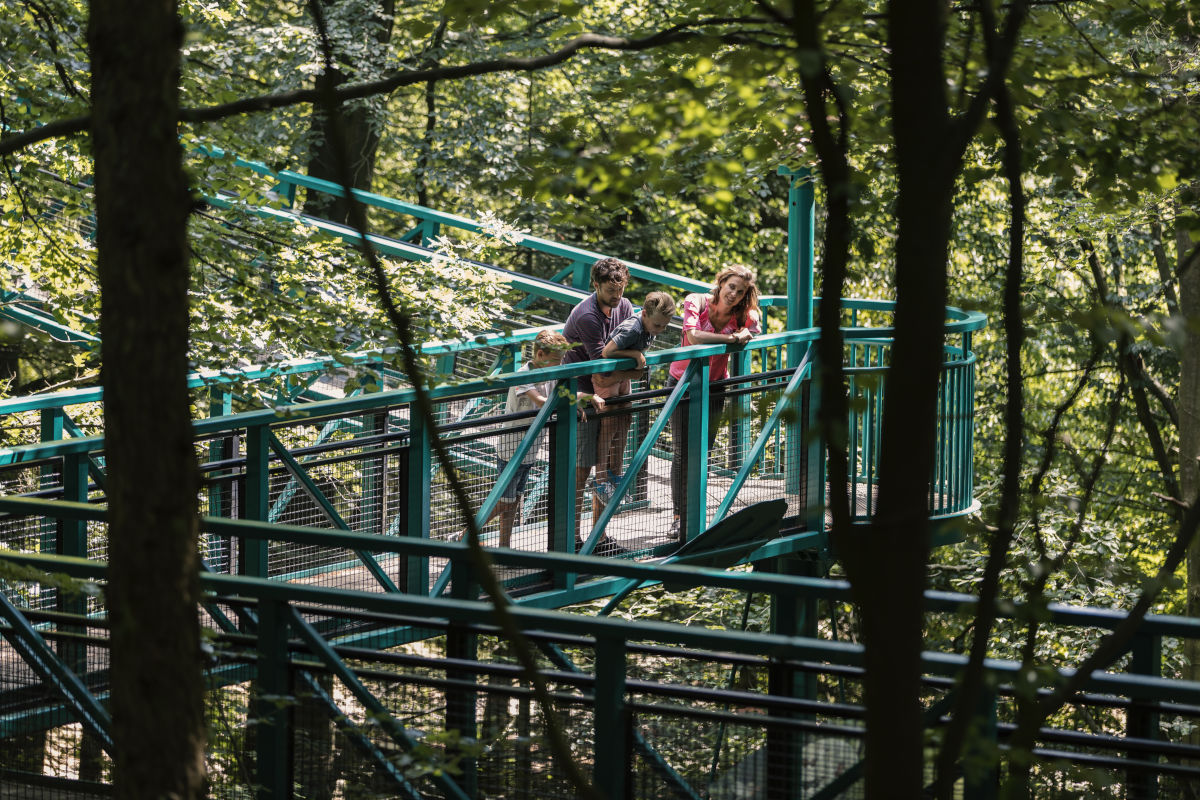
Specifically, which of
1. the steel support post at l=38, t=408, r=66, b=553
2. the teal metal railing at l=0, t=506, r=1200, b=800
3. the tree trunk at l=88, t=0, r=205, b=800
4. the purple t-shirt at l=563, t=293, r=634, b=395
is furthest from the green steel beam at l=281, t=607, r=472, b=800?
the purple t-shirt at l=563, t=293, r=634, b=395

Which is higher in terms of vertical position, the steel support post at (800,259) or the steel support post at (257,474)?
the steel support post at (800,259)

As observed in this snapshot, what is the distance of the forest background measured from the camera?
2.30 metres

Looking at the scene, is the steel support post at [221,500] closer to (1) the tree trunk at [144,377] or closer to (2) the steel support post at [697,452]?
(2) the steel support post at [697,452]

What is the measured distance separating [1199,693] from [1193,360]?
421 inches

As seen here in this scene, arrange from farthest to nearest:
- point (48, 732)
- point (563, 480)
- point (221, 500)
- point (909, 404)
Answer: point (563, 480)
point (221, 500)
point (48, 732)
point (909, 404)

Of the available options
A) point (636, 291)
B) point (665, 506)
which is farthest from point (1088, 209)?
point (636, 291)

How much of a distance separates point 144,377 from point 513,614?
1.24 meters

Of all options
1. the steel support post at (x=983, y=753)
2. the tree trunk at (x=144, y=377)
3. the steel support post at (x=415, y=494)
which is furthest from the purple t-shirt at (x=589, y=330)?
the tree trunk at (x=144, y=377)

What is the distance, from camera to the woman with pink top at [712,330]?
827 cm

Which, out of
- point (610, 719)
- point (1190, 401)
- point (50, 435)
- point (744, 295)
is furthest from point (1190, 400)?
point (610, 719)

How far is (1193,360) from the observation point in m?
12.6

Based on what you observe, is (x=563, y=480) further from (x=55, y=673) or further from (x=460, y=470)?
(x=55, y=673)

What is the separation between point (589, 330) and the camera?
8.12 m

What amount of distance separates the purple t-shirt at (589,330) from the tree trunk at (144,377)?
592 cm
